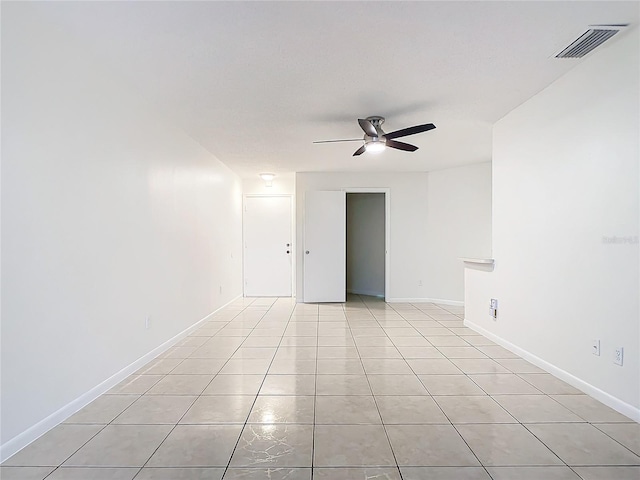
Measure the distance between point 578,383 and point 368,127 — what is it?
2594 mm

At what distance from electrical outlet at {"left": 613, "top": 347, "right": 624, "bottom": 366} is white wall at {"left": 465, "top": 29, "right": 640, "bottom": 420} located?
0.09 feet

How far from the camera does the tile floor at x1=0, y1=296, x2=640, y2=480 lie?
65.6 inches

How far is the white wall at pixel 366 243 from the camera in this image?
7211 millimetres

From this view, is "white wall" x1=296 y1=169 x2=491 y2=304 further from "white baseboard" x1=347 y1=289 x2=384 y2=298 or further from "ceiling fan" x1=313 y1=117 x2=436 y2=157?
"ceiling fan" x1=313 y1=117 x2=436 y2=157

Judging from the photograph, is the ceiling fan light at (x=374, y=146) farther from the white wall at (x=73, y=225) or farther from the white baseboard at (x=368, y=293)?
the white baseboard at (x=368, y=293)

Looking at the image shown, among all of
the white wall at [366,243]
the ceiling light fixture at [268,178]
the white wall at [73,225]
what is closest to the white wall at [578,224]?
the white wall at [73,225]

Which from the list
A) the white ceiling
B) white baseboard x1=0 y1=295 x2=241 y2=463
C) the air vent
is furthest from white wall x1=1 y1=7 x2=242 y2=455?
the air vent

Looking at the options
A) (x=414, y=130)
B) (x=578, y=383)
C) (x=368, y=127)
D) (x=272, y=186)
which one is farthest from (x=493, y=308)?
(x=272, y=186)

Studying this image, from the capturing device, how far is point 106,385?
8.27 feet

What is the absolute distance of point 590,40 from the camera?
217cm

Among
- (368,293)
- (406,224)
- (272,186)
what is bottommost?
(368,293)

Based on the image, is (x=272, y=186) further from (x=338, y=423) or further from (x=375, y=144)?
(x=338, y=423)

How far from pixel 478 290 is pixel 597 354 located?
173cm

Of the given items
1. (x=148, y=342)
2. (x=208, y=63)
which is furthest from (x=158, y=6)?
(x=148, y=342)
